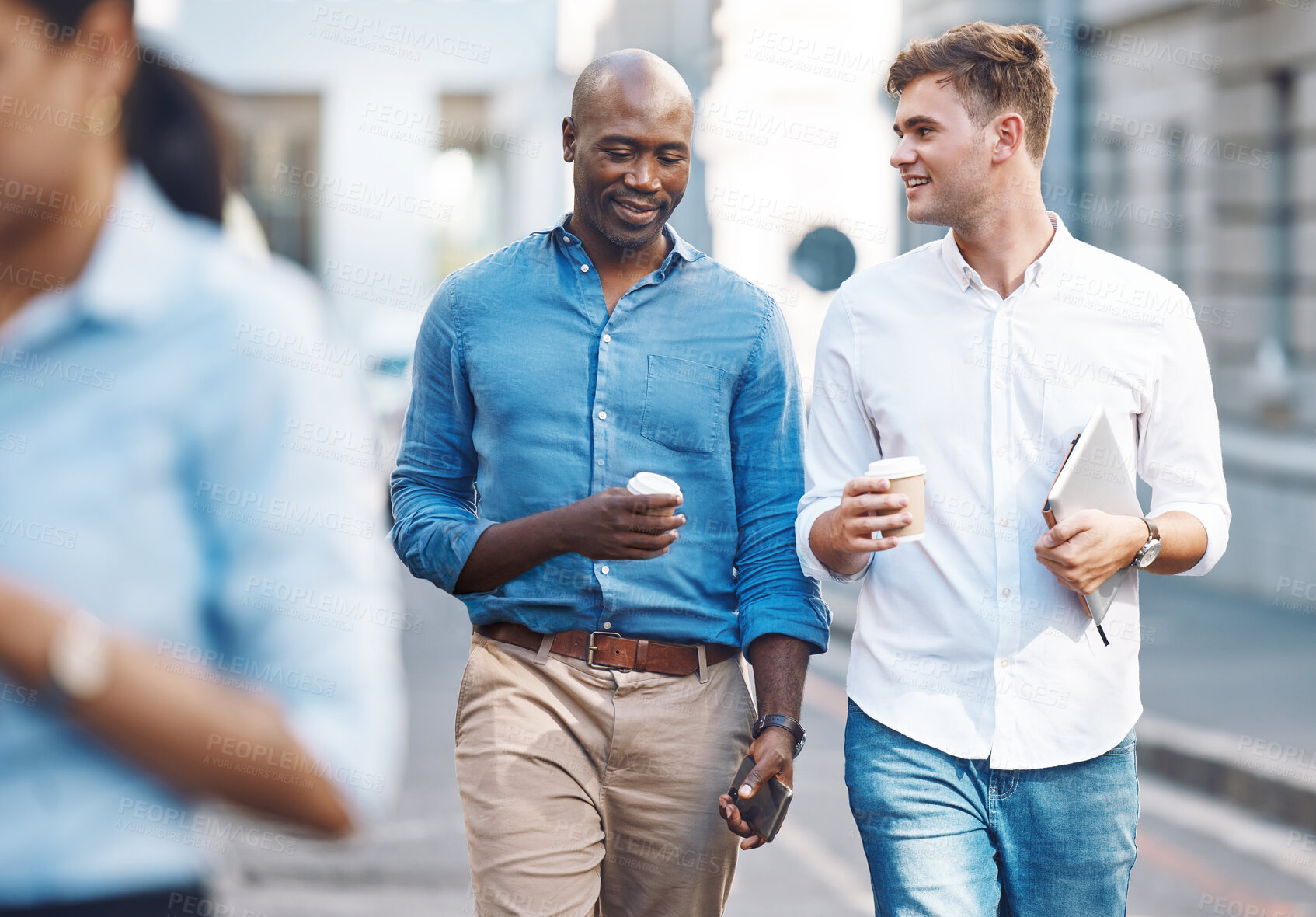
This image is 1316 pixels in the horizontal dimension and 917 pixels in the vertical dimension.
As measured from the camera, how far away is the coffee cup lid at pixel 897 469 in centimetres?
247

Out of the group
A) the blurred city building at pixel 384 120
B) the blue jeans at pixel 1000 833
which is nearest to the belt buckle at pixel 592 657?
the blue jeans at pixel 1000 833

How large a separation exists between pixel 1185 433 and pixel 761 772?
3.06ft

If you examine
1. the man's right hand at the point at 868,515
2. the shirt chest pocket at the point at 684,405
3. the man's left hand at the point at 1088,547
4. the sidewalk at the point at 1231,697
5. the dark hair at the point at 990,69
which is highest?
the dark hair at the point at 990,69

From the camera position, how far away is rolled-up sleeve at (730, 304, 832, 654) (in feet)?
9.60

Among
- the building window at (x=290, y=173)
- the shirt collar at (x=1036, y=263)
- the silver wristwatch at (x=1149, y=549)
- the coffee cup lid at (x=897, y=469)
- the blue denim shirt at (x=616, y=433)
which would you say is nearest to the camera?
the coffee cup lid at (x=897, y=469)

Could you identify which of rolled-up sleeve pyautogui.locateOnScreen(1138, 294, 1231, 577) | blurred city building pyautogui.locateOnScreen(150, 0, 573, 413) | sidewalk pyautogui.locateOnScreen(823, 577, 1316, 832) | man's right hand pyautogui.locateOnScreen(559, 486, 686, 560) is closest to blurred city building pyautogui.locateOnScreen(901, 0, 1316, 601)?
sidewalk pyautogui.locateOnScreen(823, 577, 1316, 832)

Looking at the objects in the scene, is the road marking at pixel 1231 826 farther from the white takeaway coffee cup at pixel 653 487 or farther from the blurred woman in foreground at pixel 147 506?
the blurred woman in foreground at pixel 147 506

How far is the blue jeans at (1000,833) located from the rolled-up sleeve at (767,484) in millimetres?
350

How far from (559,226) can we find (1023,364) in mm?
916

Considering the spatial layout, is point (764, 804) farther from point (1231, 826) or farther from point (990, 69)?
point (1231, 826)

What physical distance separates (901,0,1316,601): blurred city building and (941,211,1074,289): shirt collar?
27.7 feet

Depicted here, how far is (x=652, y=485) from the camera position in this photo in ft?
8.21

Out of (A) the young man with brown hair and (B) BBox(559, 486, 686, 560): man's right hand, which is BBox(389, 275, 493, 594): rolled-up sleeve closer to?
(B) BBox(559, 486, 686, 560): man's right hand

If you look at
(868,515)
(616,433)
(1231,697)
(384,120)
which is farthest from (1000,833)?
(384,120)
